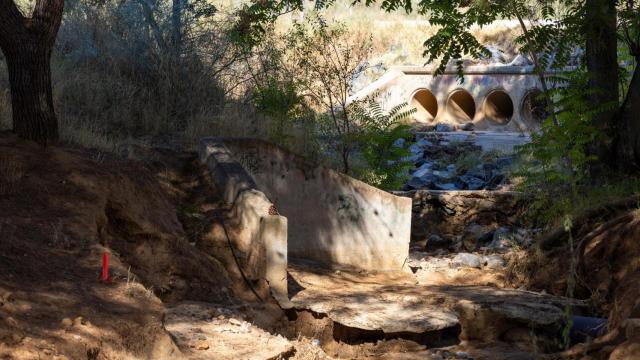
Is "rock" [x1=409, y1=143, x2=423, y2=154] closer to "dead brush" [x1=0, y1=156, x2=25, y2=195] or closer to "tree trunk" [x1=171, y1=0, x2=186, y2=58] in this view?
"tree trunk" [x1=171, y1=0, x2=186, y2=58]

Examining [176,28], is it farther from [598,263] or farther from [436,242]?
[598,263]

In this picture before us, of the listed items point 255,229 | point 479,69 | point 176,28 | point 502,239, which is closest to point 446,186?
point 502,239

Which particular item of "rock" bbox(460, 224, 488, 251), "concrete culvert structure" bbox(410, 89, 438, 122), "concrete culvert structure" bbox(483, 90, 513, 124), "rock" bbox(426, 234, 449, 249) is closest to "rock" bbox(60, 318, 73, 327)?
"rock" bbox(460, 224, 488, 251)

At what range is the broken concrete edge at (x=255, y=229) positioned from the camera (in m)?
8.94

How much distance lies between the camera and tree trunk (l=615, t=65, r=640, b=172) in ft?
37.7

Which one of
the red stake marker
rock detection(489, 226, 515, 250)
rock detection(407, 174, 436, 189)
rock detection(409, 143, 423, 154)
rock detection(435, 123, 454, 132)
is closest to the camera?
the red stake marker

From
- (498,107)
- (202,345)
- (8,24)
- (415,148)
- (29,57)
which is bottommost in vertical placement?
(202,345)

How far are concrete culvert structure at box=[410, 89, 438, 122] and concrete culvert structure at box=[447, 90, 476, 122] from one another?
0.61 metres

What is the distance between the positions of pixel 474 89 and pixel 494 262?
14139 mm

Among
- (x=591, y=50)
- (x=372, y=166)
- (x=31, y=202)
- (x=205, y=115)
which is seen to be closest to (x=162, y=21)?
(x=205, y=115)

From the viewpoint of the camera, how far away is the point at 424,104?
2802cm

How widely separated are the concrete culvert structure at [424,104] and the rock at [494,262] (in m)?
15.1

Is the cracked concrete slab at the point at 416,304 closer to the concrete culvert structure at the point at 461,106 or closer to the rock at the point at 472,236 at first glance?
the rock at the point at 472,236

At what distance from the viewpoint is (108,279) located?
6719mm
